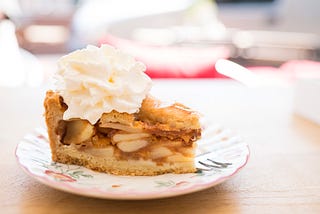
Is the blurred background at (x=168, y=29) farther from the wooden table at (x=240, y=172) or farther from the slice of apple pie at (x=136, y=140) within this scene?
the slice of apple pie at (x=136, y=140)

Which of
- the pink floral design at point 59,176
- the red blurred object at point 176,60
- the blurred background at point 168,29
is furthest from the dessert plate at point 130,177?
the blurred background at point 168,29

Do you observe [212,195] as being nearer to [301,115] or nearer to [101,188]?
[101,188]

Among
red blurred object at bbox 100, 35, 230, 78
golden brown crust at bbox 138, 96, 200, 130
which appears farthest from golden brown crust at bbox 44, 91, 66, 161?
red blurred object at bbox 100, 35, 230, 78

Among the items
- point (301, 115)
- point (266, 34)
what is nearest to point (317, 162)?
point (301, 115)

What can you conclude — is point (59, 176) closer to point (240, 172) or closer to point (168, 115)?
point (168, 115)

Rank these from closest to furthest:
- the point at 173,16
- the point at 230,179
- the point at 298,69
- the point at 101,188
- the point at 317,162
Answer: the point at 101,188 < the point at 230,179 < the point at 317,162 < the point at 298,69 < the point at 173,16

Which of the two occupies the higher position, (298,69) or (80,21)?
(80,21)

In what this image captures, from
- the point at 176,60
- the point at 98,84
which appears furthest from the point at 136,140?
the point at 176,60
